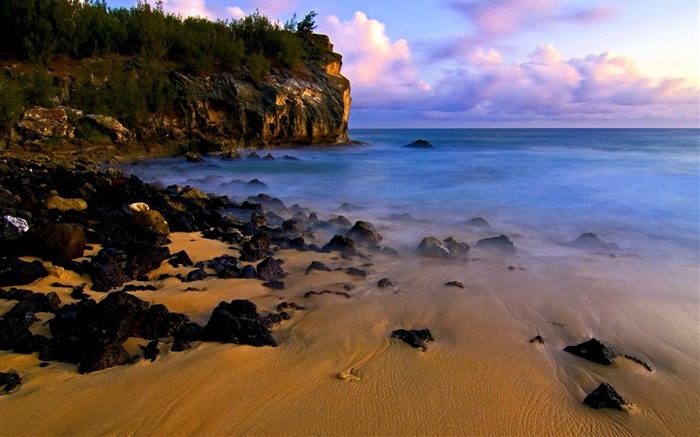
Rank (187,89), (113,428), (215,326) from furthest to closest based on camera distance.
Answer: (187,89) < (215,326) < (113,428)

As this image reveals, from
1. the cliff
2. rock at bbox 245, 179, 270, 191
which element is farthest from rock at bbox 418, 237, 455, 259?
the cliff

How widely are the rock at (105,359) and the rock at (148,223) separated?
121 inches

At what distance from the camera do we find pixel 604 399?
2.53 metres

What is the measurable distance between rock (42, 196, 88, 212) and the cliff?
9755mm

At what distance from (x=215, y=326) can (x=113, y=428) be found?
93 cm

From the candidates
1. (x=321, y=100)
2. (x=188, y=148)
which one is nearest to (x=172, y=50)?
(x=188, y=148)

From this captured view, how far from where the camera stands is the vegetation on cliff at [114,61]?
1586cm

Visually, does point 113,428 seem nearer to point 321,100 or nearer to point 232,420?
point 232,420

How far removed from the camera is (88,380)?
2.40 metres

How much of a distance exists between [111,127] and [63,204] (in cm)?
1212

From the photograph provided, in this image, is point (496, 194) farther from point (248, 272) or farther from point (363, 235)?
point (248, 272)

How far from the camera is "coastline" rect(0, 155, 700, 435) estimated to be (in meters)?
2.24

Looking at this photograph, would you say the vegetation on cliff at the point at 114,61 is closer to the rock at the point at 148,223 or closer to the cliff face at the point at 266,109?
the cliff face at the point at 266,109

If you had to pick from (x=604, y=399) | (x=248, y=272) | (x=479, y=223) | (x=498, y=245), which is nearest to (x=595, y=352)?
(x=604, y=399)
